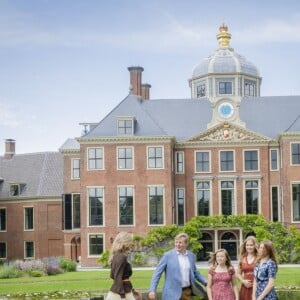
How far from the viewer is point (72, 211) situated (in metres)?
51.7

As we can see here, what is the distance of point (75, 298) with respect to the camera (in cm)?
2502

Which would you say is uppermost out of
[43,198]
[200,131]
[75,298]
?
[200,131]

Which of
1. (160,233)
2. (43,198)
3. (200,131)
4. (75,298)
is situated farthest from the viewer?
(43,198)

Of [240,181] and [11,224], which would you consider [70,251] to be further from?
[240,181]

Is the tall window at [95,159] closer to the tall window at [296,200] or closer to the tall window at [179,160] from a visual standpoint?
the tall window at [179,160]

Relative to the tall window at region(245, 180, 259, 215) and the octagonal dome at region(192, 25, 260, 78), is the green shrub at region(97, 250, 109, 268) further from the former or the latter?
the octagonal dome at region(192, 25, 260, 78)

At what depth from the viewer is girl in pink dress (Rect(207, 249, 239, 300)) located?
12141 millimetres

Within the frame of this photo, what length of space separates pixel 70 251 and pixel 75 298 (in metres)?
27.3

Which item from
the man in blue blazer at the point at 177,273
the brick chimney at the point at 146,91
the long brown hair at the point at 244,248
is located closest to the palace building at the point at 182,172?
the brick chimney at the point at 146,91

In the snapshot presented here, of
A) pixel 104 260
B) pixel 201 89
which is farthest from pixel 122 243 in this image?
pixel 201 89

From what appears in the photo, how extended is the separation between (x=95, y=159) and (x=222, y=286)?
36.8 meters

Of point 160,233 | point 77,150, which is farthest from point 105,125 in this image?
point 160,233

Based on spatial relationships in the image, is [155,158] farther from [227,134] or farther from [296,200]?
[296,200]

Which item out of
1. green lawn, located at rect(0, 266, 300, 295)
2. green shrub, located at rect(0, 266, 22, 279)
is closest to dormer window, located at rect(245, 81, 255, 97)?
green lawn, located at rect(0, 266, 300, 295)
